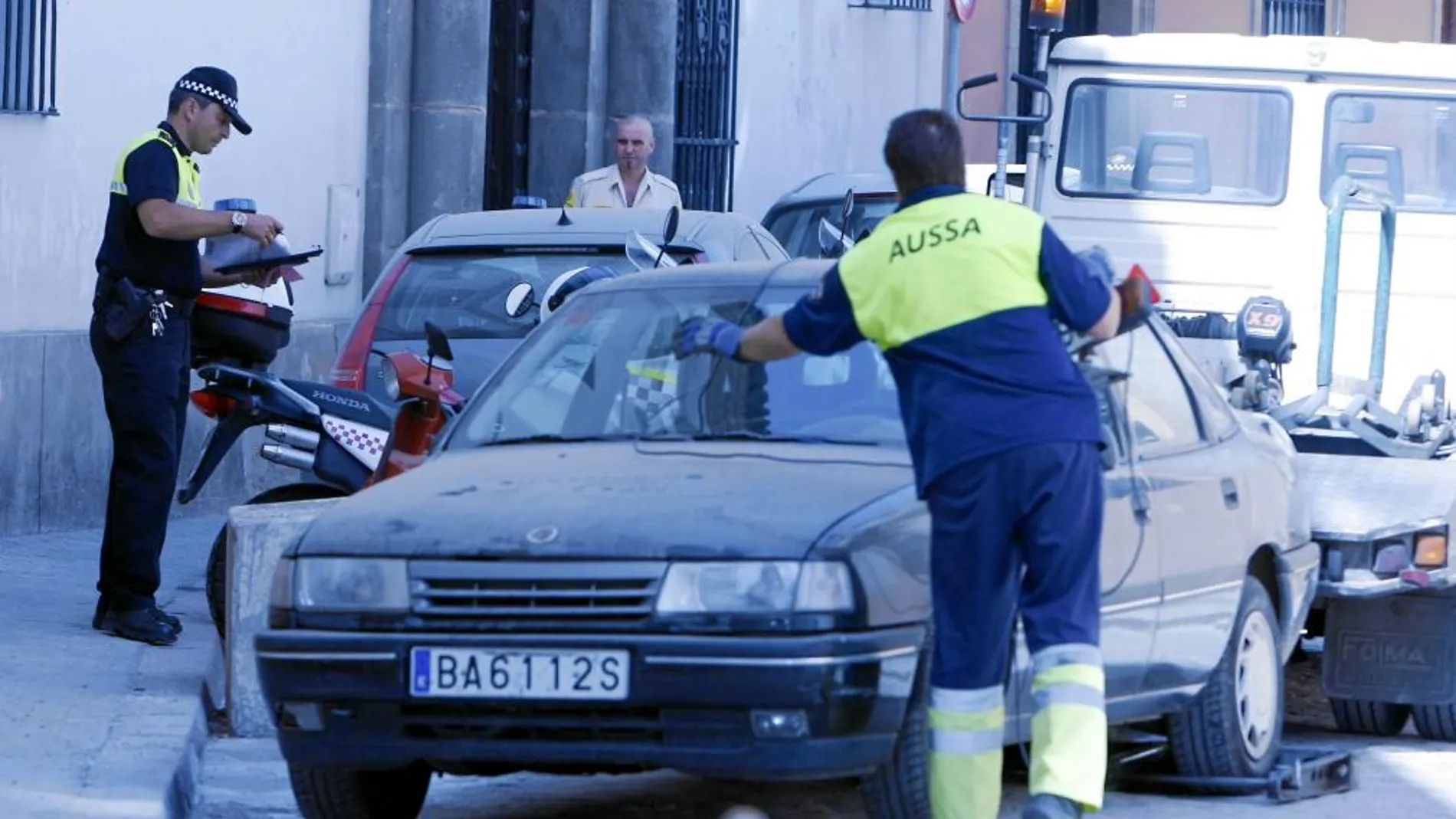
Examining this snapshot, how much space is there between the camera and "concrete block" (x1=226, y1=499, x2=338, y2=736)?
8984mm

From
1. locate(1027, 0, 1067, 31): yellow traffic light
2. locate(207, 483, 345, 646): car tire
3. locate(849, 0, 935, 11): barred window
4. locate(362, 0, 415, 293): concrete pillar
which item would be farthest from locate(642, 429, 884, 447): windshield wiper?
locate(849, 0, 935, 11): barred window

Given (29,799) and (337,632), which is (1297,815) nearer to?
(337,632)

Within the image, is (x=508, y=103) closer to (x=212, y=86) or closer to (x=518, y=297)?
(x=212, y=86)

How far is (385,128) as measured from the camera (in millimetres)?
16656

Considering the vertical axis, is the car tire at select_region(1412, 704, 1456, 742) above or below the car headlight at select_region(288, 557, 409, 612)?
below

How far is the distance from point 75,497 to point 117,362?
339 centimetres

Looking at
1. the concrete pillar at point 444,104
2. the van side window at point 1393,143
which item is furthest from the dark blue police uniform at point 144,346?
the concrete pillar at point 444,104

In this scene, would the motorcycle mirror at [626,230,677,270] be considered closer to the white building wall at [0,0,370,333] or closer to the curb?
the curb

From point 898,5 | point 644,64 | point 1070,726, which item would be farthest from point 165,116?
point 898,5

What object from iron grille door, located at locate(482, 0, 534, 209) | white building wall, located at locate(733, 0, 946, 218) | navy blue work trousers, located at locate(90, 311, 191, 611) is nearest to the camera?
navy blue work trousers, located at locate(90, 311, 191, 611)

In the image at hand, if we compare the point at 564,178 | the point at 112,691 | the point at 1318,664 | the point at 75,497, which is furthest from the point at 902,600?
the point at 564,178

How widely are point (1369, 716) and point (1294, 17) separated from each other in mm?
22187

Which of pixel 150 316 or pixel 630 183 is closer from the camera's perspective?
pixel 150 316

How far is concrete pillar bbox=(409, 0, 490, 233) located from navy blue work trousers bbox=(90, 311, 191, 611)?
6956 mm
